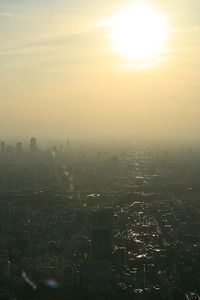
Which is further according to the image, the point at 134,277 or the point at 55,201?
the point at 55,201

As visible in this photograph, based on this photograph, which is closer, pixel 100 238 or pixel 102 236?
pixel 100 238

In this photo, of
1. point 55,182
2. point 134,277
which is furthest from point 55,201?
point 134,277

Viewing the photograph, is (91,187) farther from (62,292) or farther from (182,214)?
(62,292)

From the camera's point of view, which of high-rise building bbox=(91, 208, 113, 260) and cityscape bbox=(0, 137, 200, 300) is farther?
high-rise building bbox=(91, 208, 113, 260)

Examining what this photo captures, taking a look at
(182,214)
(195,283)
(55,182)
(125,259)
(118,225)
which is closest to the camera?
(195,283)
